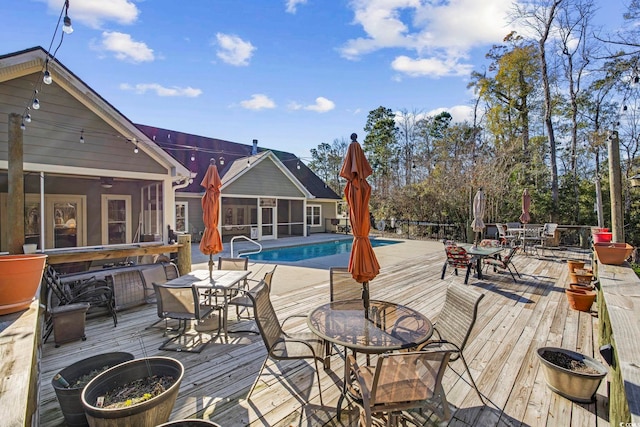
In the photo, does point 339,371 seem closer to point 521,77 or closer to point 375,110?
point 521,77

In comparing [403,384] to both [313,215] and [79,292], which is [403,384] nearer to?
[79,292]

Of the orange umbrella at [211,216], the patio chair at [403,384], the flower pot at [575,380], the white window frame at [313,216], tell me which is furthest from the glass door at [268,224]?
the patio chair at [403,384]

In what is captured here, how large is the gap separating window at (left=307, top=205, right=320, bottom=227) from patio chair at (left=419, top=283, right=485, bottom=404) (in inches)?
644

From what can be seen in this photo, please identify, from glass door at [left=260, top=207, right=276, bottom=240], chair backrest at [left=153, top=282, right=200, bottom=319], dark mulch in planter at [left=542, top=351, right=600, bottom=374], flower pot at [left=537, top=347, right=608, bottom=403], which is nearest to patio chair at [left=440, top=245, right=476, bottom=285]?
dark mulch in planter at [left=542, top=351, right=600, bottom=374]

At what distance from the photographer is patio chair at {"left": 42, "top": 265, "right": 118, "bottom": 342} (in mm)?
4328

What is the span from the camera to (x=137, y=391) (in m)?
2.07

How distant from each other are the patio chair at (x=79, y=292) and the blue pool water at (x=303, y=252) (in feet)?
21.3

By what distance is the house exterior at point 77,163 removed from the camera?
5.51 meters

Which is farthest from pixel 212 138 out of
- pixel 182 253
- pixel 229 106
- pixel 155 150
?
pixel 182 253

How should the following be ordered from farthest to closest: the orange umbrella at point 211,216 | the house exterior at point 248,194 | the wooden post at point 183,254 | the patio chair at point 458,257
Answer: the house exterior at point 248,194
the patio chair at point 458,257
the wooden post at point 183,254
the orange umbrella at point 211,216

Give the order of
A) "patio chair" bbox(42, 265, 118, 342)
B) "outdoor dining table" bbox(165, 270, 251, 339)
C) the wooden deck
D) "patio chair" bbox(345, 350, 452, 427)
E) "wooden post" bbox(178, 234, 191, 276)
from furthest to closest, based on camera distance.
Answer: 1. "wooden post" bbox(178, 234, 191, 276)
2. "patio chair" bbox(42, 265, 118, 342)
3. "outdoor dining table" bbox(165, 270, 251, 339)
4. the wooden deck
5. "patio chair" bbox(345, 350, 452, 427)

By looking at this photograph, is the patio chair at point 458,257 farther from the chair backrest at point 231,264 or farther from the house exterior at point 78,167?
the house exterior at point 78,167

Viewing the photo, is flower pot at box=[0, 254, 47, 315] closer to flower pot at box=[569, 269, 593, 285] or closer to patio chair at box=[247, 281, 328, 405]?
patio chair at box=[247, 281, 328, 405]

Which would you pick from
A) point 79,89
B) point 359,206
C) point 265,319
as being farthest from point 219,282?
point 79,89
